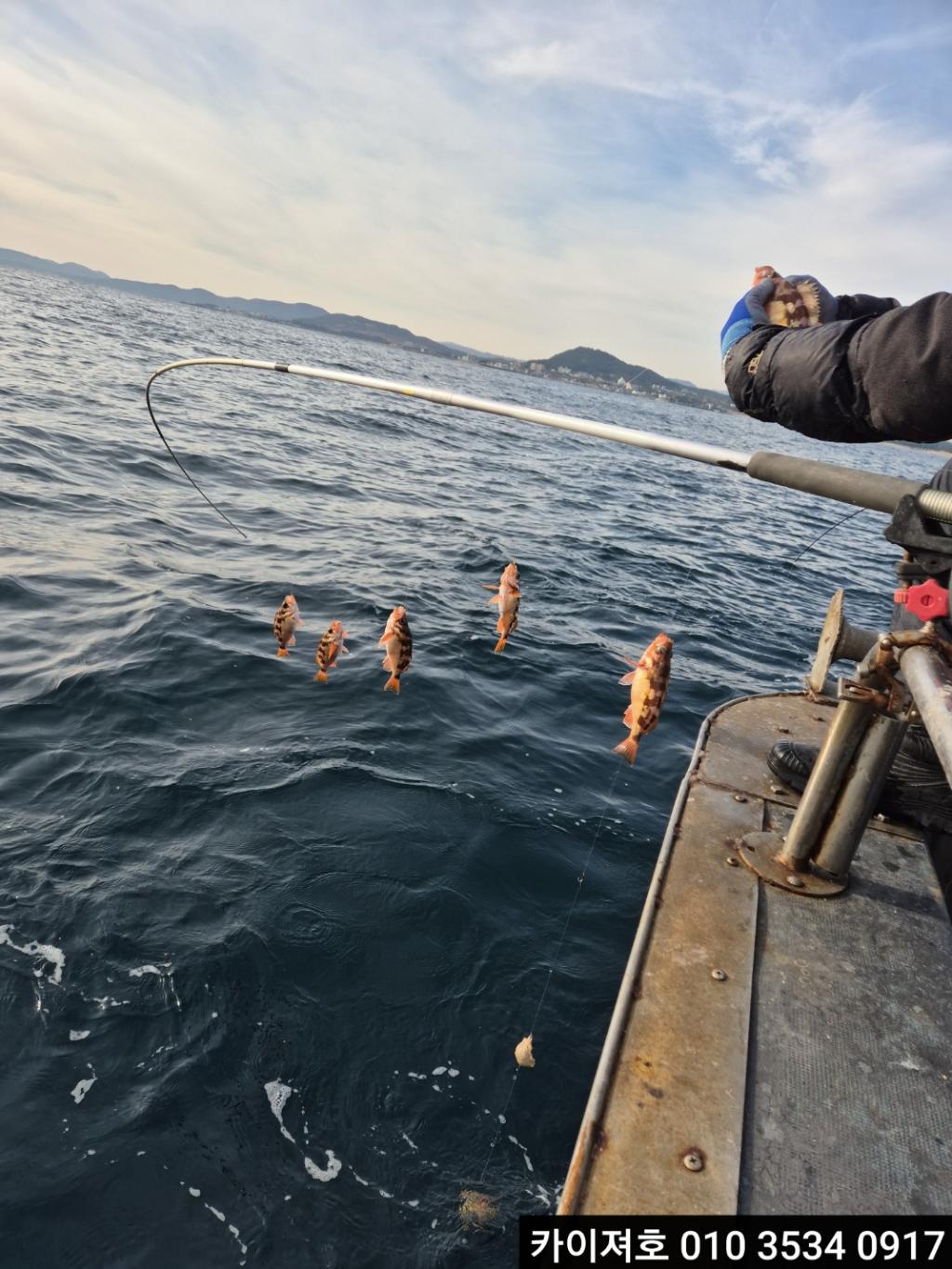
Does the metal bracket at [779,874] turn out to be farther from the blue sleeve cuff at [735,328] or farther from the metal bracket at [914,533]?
the blue sleeve cuff at [735,328]

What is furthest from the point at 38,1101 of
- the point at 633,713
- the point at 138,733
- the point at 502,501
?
the point at 502,501

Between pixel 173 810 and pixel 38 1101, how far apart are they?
267cm

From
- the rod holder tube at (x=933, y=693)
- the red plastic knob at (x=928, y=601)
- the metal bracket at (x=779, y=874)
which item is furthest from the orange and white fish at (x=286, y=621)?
the rod holder tube at (x=933, y=693)

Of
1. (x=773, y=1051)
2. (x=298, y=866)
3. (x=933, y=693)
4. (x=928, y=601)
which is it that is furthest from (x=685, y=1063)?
(x=298, y=866)

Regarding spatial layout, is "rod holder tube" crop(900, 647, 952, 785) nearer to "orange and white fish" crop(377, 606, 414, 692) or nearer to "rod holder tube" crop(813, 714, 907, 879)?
"rod holder tube" crop(813, 714, 907, 879)

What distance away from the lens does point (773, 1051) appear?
3582 mm

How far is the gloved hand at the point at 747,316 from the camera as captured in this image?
11.0 feet

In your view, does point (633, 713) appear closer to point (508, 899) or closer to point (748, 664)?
point (508, 899)

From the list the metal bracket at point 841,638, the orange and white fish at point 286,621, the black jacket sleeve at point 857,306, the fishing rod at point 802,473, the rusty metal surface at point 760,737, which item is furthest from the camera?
the orange and white fish at point 286,621

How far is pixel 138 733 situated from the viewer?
25.6 feet

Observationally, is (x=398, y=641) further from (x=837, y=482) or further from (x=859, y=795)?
(x=837, y=482)

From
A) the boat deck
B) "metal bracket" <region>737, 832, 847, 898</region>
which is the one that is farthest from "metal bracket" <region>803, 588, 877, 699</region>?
"metal bracket" <region>737, 832, 847, 898</region>

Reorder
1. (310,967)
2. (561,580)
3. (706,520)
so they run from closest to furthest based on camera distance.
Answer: (310,967) → (561,580) → (706,520)

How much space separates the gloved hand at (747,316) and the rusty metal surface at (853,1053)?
325cm
